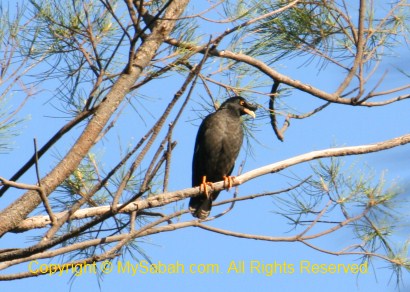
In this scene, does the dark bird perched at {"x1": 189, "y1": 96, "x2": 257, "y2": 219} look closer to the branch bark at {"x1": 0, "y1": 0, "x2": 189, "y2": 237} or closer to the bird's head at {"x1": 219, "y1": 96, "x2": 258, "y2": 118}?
the bird's head at {"x1": 219, "y1": 96, "x2": 258, "y2": 118}

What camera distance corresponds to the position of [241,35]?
10.7ft

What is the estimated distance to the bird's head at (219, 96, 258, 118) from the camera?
3.92 meters

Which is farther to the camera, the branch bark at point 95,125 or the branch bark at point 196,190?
the branch bark at point 196,190

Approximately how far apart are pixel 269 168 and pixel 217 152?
1726 mm

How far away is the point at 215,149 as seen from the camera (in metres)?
4.37

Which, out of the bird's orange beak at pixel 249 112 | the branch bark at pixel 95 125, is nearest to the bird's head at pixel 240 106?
the bird's orange beak at pixel 249 112

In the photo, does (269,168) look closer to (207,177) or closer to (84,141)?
(84,141)

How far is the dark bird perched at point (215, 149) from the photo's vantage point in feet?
13.6

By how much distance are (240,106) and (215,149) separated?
42 cm

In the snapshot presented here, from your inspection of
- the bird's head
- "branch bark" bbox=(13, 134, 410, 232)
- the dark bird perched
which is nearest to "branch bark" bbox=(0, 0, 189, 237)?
"branch bark" bbox=(13, 134, 410, 232)

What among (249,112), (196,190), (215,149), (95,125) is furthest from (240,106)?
(95,125)

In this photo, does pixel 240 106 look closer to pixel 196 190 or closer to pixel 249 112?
pixel 249 112

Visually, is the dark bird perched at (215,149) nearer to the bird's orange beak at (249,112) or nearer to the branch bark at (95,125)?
the bird's orange beak at (249,112)

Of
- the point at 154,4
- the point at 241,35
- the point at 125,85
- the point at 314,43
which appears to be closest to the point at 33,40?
the point at 154,4
